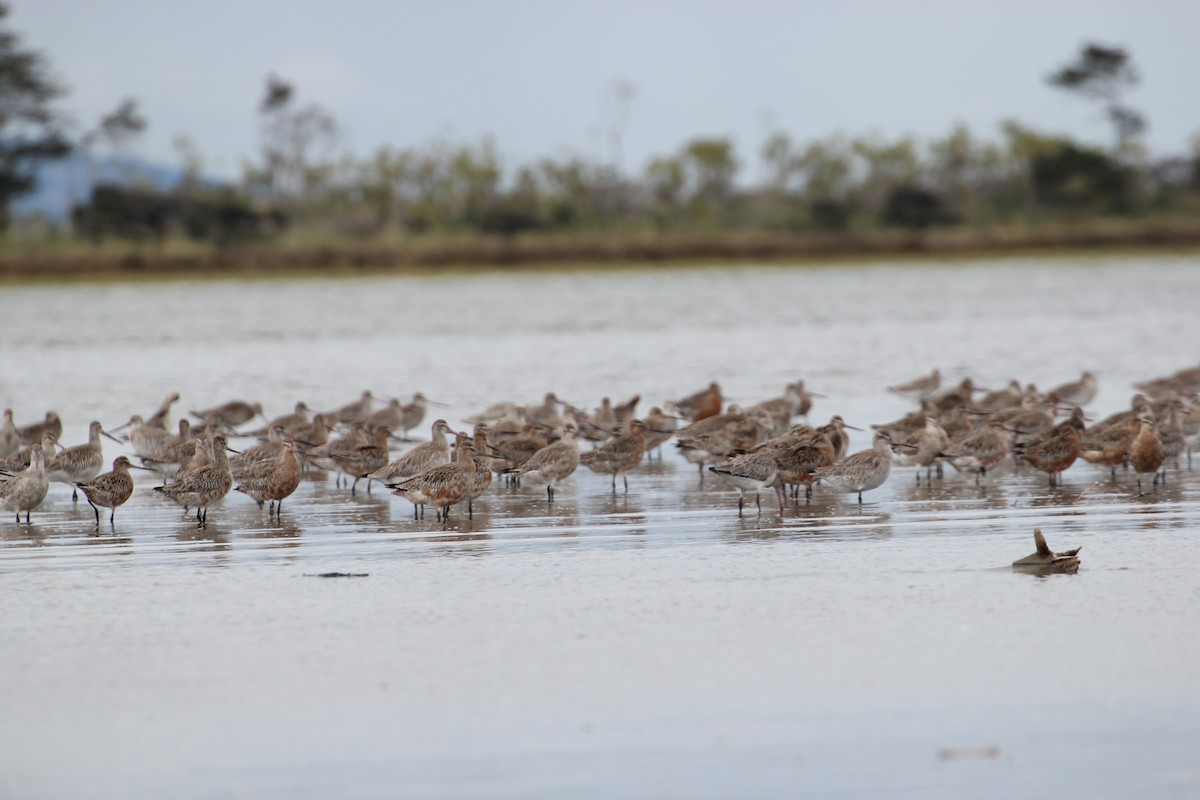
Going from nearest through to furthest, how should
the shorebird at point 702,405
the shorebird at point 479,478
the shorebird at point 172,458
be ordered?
1. the shorebird at point 479,478
2. the shorebird at point 172,458
3. the shorebird at point 702,405

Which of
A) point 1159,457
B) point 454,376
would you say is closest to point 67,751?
point 1159,457

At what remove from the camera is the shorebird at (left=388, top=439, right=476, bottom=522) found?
10828 mm

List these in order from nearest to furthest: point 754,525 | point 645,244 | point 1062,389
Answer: point 754,525, point 1062,389, point 645,244

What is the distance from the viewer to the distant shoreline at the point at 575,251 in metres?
48.5

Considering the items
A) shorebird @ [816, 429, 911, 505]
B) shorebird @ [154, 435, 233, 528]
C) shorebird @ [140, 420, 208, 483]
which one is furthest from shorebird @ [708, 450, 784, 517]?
shorebird @ [140, 420, 208, 483]

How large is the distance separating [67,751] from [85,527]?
4.93 meters

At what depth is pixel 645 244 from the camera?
170 ft

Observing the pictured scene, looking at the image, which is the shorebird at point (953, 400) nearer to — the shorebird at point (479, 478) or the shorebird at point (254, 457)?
the shorebird at point (479, 478)

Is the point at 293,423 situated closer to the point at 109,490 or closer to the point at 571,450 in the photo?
the point at 571,450

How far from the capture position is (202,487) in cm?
1102

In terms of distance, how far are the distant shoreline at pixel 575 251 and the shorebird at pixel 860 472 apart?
123ft

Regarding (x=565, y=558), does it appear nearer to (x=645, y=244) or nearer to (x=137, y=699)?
(x=137, y=699)

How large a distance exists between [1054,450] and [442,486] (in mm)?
4589

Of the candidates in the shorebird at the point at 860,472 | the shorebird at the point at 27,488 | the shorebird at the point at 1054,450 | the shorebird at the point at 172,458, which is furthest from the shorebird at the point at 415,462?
the shorebird at the point at 1054,450
